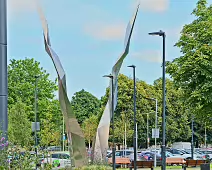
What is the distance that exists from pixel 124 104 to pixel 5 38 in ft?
178

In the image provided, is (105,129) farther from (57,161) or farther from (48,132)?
(48,132)

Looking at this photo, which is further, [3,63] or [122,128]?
[122,128]

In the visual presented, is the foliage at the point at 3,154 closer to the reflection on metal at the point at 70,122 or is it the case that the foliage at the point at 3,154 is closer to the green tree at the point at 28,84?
the reflection on metal at the point at 70,122

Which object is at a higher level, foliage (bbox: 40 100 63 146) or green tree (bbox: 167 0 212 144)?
green tree (bbox: 167 0 212 144)

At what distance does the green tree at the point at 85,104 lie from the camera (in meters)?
89.5

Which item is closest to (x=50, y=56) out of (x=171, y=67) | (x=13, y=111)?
(x=171, y=67)

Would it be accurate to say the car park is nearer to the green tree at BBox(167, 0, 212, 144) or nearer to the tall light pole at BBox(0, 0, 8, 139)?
the tall light pole at BBox(0, 0, 8, 139)

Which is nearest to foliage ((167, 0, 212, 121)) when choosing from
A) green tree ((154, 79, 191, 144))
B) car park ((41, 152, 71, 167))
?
car park ((41, 152, 71, 167))

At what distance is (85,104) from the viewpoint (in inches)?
3600

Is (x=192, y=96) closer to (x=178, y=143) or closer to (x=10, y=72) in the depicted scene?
(x=10, y=72)

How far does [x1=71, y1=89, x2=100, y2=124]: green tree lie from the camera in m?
89.5

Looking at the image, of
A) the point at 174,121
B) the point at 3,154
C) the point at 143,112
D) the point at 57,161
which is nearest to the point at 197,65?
the point at 57,161

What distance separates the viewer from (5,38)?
39.8 ft

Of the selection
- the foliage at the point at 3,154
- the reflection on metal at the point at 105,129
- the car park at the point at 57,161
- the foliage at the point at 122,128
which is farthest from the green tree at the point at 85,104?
the foliage at the point at 3,154
